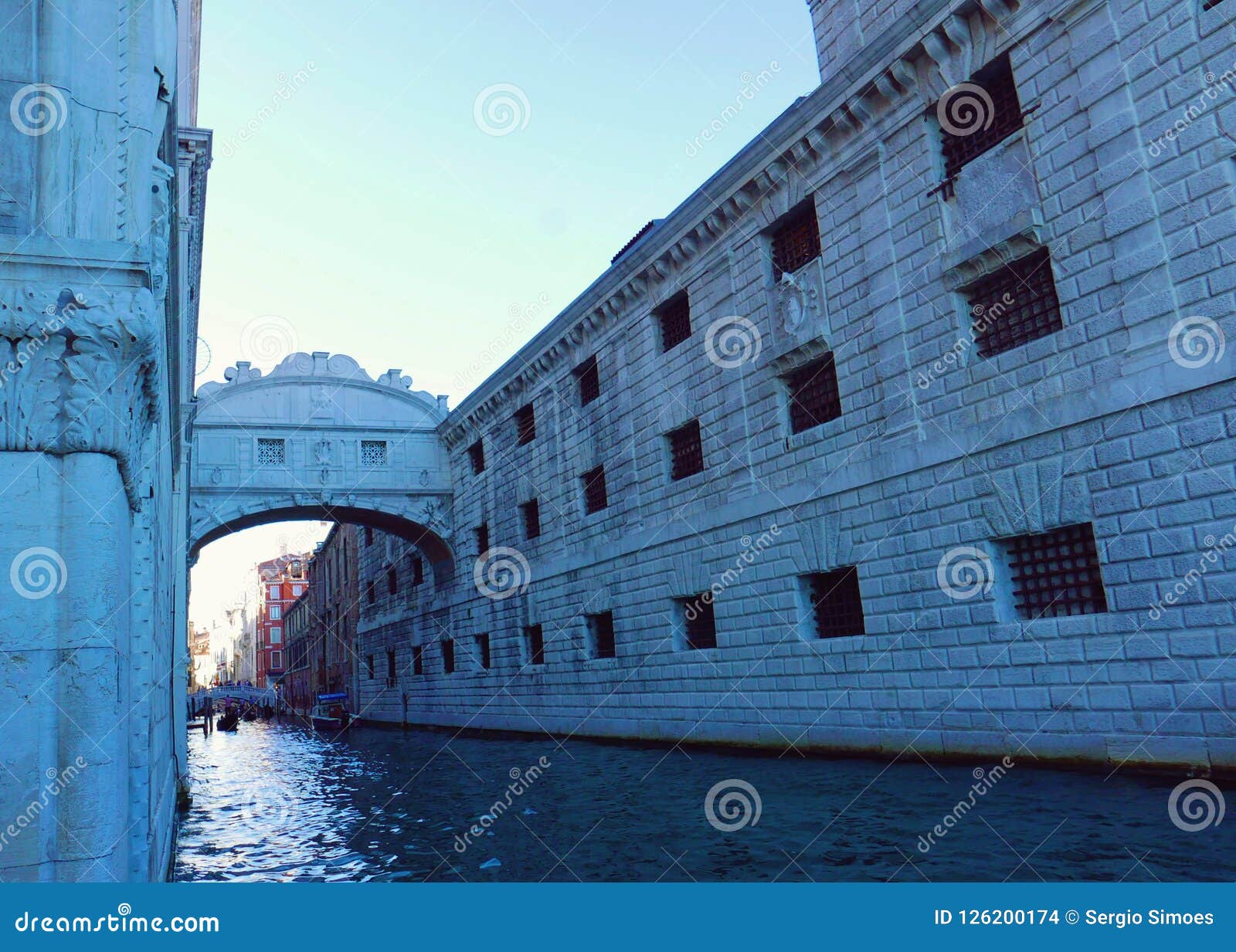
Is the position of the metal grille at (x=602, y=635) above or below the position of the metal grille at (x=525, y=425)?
below

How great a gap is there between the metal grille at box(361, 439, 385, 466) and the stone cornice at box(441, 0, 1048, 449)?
24.6 feet

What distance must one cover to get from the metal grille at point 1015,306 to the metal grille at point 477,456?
16225mm

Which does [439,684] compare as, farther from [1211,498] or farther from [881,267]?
[1211,498]

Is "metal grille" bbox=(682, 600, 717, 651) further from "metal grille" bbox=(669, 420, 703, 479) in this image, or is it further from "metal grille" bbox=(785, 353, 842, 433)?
"metal grille" bbox=(785, 353, 842, 433)

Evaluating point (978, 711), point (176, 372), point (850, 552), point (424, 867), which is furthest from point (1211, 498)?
point (176, 372)

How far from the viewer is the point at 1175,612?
8102 mm

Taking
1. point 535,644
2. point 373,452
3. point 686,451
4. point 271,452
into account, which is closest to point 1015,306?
point 686,451

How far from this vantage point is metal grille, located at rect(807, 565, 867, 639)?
1191 cm

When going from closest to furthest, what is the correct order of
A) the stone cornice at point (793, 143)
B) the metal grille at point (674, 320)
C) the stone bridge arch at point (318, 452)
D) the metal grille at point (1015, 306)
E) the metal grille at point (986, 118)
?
the metal grille at point (1015, 306), the metal grille at point (986, 118), the stone cornice at point (793, 143), the metal grille at point (674, 320), the stone bridge arch at point (318, 452)

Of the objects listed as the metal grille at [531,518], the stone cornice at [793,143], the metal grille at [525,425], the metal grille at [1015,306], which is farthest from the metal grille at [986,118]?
the metal grille at [531,518]

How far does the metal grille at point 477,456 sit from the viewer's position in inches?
973

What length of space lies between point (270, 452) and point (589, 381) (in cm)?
1042

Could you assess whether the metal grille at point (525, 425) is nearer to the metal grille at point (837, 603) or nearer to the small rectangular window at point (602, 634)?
the small rectangular window at point (602, 634)

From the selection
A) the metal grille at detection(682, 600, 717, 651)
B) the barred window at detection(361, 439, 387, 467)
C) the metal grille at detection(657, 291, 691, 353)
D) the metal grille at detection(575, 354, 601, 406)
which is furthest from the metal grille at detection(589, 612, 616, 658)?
the barred window at detection(361, 439, 387, 467)
